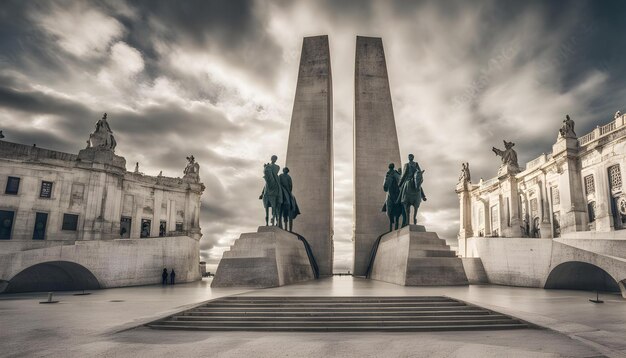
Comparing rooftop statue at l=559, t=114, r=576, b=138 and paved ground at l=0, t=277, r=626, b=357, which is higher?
rooftop statue at l=559, t=114, r=576, b=138

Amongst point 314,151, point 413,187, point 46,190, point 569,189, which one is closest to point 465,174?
point 569,189

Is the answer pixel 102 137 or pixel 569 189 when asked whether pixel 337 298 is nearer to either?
pixel 102 137

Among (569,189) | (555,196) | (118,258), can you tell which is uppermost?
(555,196)

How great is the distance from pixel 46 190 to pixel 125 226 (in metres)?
6.86

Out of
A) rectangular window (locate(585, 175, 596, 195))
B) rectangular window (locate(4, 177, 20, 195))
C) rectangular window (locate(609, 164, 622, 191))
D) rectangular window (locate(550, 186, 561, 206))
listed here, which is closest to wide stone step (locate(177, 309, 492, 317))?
rectangular window (locate(4, 177, 20, 195))

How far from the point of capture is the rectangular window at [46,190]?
29.8 m

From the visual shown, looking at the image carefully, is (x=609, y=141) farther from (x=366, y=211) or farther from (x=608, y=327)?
(x=608, y=327)

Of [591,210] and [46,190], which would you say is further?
[591,210]

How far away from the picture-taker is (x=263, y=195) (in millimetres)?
21078

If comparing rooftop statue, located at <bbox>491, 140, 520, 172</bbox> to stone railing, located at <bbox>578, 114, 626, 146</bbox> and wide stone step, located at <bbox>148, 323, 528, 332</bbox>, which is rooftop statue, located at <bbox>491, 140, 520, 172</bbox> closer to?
stone railing, located at <bbox>578, 114, 626, 146</bbox>

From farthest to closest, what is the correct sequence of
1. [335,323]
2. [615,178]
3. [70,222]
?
[615,178]
[70,222]
[335,323]

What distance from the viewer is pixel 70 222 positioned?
102 feet

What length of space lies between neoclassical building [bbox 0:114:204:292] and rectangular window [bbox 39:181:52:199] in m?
0.06

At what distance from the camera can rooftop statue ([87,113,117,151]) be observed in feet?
110
